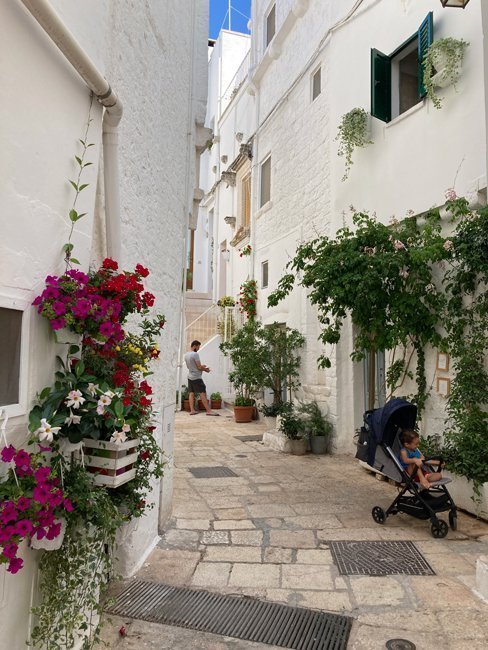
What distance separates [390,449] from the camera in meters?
5.14

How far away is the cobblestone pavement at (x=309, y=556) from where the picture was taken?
3.18m

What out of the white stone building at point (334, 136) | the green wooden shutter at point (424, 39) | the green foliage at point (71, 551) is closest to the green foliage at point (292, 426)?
the white stone building at point (334, 136)

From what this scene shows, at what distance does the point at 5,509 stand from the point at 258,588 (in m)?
Result: 2.51

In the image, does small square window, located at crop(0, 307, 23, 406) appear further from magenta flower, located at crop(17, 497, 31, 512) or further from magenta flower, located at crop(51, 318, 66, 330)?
magenta flower, located at crop(17, 497, 31, 512)

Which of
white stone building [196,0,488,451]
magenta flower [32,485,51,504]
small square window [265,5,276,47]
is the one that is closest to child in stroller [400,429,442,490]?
white stone building [196,0,488,451]

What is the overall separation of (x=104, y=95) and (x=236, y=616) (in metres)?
3.29

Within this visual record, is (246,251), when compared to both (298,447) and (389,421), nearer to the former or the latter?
(298,447)

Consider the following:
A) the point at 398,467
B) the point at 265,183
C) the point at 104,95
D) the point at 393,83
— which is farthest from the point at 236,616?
the point at 265,183

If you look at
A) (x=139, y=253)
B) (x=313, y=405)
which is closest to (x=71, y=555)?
(x=139, y=253)

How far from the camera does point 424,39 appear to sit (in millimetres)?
6500

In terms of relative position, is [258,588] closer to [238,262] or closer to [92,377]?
[92,377]

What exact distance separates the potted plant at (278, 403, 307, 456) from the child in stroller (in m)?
3.39

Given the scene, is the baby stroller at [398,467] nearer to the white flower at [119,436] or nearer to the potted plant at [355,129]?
the white flower at [119,436]

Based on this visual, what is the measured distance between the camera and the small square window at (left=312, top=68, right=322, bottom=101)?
9859 millimetres
